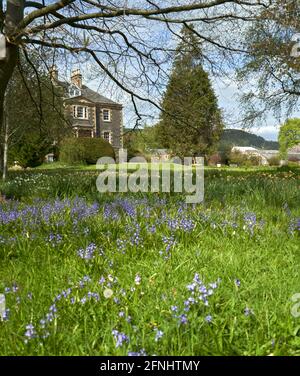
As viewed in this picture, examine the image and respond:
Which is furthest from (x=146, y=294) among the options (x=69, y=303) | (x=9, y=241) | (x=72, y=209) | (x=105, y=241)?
(x=72, y=209)

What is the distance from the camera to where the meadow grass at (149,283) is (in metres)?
1.83

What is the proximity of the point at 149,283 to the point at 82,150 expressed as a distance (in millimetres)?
30114

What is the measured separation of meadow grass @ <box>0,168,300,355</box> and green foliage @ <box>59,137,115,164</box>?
26.5 metres

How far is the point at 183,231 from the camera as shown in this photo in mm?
3730

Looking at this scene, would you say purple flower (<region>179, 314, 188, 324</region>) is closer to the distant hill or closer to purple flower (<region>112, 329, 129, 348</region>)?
purple flower (<region>112, 329, 129, 348</region>)

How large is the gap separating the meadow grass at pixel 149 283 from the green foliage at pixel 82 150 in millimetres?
26472

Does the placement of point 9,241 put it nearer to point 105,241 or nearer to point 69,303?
point 105,241

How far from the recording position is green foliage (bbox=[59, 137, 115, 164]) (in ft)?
101

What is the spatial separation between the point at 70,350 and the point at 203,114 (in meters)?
7.14

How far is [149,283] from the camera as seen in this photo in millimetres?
2486

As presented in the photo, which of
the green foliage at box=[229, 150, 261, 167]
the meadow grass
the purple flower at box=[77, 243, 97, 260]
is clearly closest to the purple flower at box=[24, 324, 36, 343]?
the meadow grass

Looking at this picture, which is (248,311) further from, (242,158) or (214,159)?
(242,158)

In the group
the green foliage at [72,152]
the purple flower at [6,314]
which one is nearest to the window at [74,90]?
the purple flower at [6,314]

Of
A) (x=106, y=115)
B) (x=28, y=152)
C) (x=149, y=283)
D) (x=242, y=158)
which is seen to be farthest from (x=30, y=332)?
(x=106, y=115)
